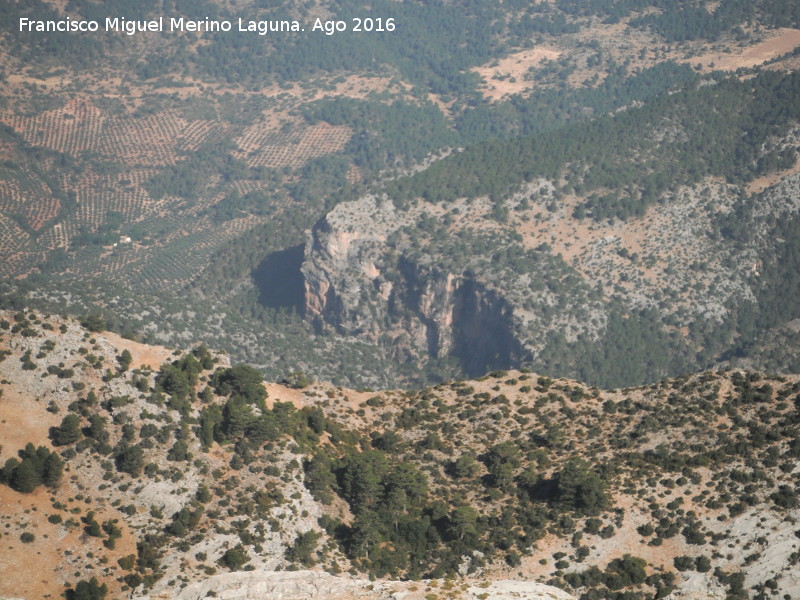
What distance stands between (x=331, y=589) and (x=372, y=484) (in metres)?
25.0

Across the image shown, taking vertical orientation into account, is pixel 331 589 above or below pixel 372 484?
above

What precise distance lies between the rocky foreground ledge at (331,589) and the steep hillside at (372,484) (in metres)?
0.25

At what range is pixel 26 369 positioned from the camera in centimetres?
11488

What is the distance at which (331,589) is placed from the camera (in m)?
91.5

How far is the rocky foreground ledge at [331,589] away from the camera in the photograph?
90562 mm

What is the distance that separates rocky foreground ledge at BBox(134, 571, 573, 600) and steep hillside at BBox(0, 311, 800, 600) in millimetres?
255

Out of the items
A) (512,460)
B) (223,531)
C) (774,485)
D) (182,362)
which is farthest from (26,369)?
(774,485)

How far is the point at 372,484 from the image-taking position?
116125 mm

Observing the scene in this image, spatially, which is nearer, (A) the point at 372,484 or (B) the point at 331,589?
(B) the point at 331,589

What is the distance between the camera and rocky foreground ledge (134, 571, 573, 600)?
90.6 metres

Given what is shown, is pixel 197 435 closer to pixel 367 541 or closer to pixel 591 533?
pixel 367 541

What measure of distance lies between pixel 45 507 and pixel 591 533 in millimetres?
44511

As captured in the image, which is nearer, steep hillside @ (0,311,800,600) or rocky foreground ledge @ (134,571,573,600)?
rocky foreground ledge @ (134,571,573,600)

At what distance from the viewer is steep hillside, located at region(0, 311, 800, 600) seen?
102m
